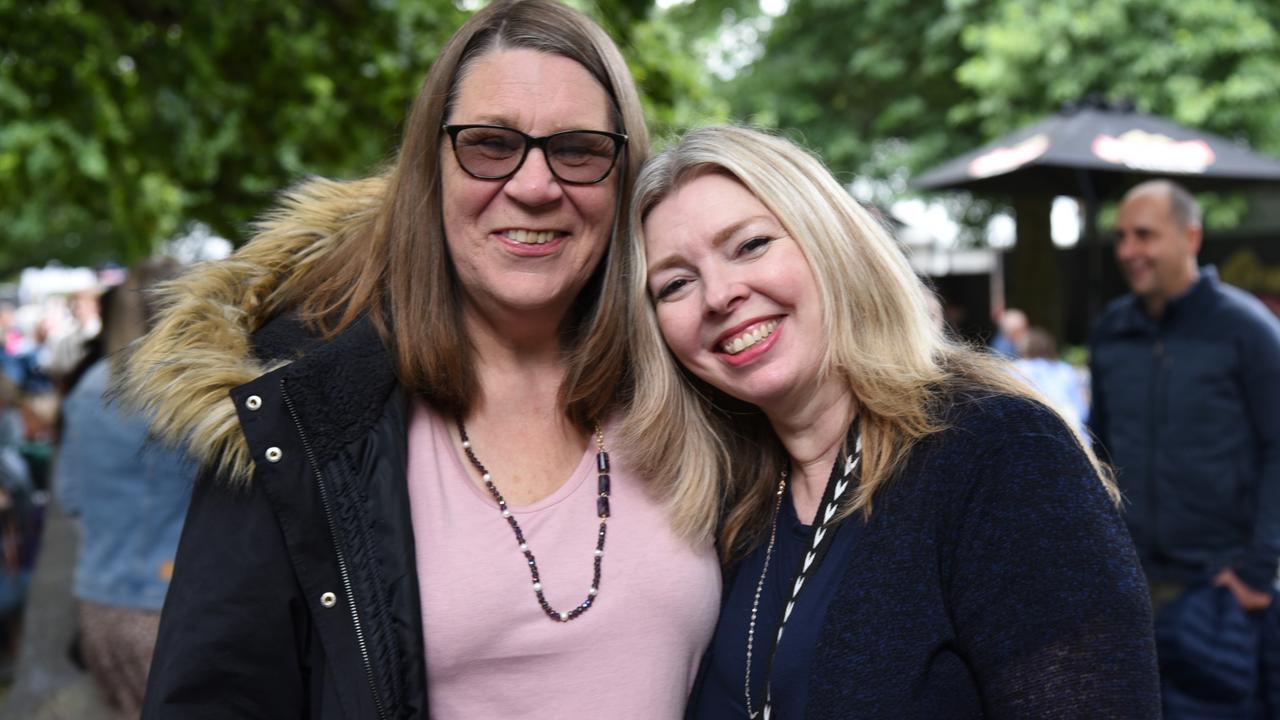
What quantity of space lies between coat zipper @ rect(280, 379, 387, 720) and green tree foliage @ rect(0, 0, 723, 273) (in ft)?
13.5

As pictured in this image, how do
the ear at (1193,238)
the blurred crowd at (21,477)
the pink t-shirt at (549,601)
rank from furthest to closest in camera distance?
the blurred crowd at (21,477), the ear at (1193,238), the pink t-shirt at (549,601)

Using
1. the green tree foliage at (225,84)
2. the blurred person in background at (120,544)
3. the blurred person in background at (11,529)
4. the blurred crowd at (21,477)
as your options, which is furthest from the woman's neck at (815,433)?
the blurred person in background at (11,529)

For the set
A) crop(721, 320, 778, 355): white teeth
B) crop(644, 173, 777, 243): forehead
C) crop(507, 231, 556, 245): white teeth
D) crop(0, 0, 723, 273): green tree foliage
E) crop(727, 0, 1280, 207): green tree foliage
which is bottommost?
crop(721, 320, 778, 355): white teeth

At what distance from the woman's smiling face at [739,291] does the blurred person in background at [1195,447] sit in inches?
97.9

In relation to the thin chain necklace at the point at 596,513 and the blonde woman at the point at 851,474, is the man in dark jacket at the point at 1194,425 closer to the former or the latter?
the blonde woman at the point at 851,474

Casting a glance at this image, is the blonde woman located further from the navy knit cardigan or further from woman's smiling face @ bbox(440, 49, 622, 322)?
woman's smiling face @ bbox(440, 49, 622, 322)

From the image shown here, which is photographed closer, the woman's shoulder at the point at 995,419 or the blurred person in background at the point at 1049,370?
the woman's shoulder at the point at 995,419

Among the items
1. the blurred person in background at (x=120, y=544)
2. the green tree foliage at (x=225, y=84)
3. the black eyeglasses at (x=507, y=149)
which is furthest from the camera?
the green tree foliage at (x=225, y=84)

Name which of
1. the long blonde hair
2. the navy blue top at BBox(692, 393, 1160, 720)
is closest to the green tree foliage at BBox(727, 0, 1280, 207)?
the long blonde hair

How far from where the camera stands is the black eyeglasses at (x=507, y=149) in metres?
2.02

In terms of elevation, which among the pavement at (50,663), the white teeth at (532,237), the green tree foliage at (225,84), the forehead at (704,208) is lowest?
the pavement at (50,663)

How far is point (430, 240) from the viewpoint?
82.9 inches

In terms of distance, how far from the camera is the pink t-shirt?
191 centimetres

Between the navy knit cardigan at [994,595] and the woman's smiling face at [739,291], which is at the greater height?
the woman's smiling face at [739,291]
